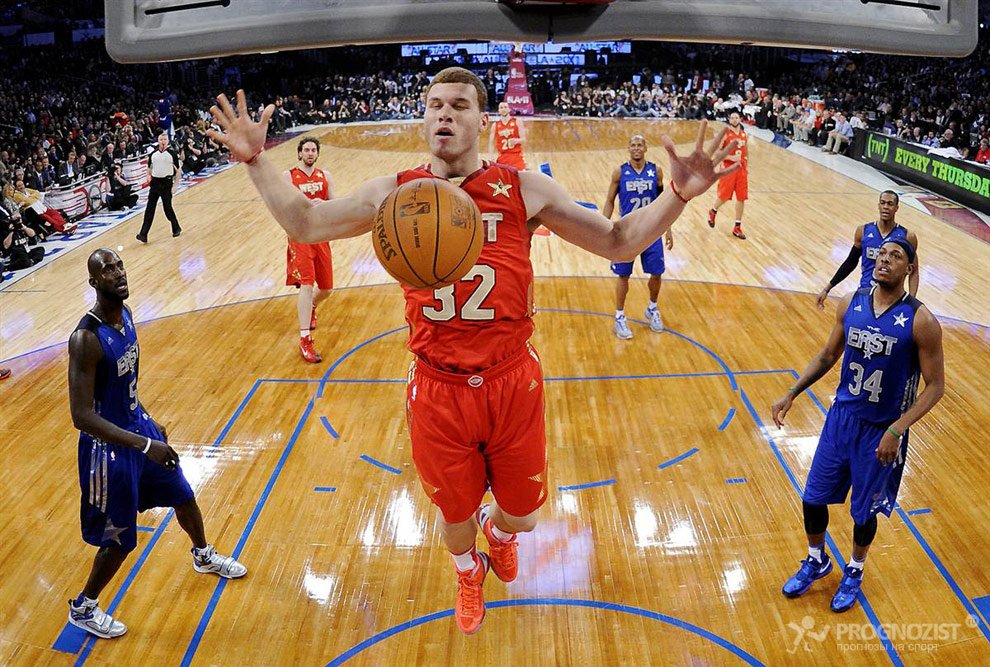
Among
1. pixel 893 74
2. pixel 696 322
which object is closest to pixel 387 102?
pixel 893 74

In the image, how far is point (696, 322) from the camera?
7.84 m

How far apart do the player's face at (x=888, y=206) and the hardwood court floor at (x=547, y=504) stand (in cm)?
145

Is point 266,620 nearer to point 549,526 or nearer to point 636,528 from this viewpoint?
point 549,526

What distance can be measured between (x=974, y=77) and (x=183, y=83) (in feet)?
85.1

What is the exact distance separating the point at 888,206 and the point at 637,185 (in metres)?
2.23

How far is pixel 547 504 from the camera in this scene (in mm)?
4879

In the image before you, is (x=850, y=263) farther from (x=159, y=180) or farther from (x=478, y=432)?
(x=159, y=180)

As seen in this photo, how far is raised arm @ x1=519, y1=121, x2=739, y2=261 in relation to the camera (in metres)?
2.64

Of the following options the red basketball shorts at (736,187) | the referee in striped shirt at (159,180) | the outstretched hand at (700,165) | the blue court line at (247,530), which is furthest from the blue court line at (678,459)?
the referee in striped shirt at (159,180)

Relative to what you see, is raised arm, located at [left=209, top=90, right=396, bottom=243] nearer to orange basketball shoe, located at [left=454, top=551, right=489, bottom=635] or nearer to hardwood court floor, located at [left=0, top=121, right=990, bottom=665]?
orange basketball shoe, located at [left=454, top=551, right=489, bottom=635]

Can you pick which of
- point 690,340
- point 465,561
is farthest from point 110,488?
point 690,340

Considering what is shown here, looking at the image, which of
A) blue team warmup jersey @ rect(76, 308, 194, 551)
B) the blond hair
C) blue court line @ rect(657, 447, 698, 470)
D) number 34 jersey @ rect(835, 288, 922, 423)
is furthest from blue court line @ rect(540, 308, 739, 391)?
blue team warmup jersey @ rect(76, 308, 194, 551)

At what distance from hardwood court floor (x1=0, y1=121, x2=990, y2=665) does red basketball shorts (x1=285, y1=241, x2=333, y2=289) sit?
0.76m

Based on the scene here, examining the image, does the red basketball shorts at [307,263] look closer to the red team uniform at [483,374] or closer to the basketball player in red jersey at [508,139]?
the red team uniform at [483,374]
